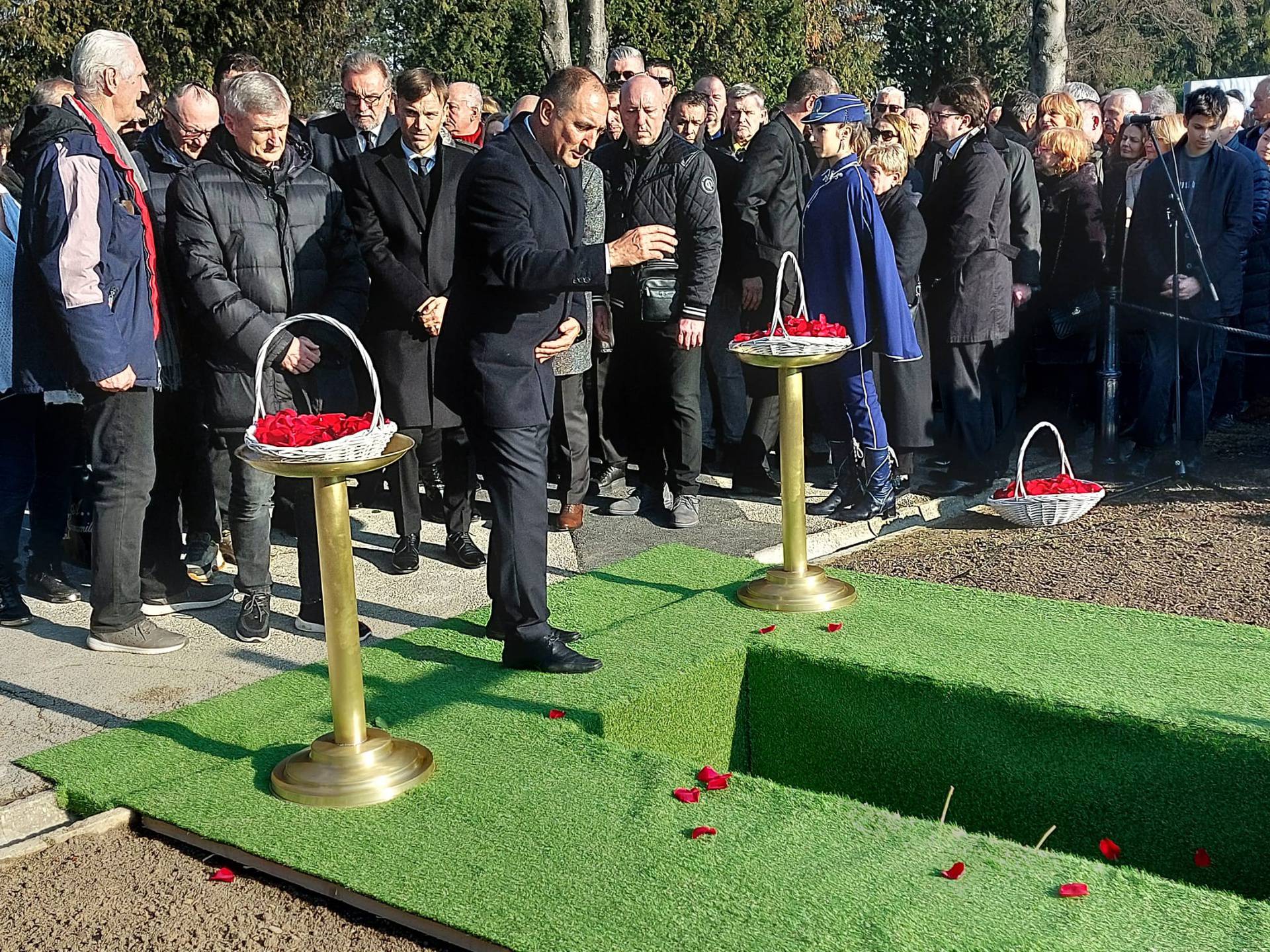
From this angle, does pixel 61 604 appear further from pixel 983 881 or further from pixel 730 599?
pixel 983 881

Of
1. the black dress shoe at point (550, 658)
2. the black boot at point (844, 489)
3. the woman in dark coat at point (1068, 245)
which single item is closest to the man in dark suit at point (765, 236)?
the black boot at point (844, 489)

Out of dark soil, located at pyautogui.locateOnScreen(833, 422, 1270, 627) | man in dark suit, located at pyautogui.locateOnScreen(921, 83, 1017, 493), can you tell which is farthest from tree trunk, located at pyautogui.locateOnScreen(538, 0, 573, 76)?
dark soil, located at pyautogui.locateOnScreen(833, 422, 1270, 627)

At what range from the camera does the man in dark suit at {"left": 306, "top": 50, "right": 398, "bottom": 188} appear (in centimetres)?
775

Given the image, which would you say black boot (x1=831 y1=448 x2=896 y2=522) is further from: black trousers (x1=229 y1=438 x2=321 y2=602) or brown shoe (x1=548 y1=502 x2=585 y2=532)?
A: black trousers (x1=229 y1=438 x2=321 y2=602)

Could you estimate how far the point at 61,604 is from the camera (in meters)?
6.63

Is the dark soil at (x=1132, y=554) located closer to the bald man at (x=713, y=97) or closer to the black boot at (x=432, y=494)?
the black boot at (x=432, y=494)

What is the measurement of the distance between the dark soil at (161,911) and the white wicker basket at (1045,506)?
490 centimetres

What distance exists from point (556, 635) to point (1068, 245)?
538 cm

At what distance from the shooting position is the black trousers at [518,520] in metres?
5.14

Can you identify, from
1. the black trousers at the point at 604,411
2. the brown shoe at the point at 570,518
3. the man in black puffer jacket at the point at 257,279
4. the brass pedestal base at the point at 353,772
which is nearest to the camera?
the brass pedestal base at the point at 353,772

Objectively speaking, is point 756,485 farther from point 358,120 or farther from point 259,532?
point 259,532

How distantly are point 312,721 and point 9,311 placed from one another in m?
2.57

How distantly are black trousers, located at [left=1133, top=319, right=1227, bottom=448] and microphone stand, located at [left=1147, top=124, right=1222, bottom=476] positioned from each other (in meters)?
0.05

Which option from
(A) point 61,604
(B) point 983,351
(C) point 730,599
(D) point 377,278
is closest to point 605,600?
(C) point 730,599
